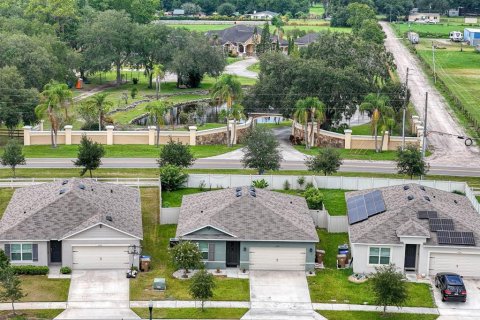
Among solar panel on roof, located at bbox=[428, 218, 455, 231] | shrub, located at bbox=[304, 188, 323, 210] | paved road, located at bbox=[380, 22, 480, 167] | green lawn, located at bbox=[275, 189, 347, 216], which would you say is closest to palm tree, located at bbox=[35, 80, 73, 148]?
green lawn, located at bbox=[275, 189, 347, 216]

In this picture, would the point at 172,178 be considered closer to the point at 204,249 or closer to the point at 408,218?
the point at 204,249

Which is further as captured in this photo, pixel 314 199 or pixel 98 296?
pixel 314 199

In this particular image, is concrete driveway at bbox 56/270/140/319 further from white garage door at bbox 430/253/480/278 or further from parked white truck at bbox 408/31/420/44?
parked white truck at bbox 408/31/420/44

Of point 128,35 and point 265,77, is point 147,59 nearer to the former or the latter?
point 128,35

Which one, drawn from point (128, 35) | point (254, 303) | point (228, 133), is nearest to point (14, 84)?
point (228, 133)

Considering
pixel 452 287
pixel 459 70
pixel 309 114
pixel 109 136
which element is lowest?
pixel 452 287

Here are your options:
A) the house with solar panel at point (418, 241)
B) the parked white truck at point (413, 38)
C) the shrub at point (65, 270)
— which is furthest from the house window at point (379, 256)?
the parked white truck at point (413, 38)

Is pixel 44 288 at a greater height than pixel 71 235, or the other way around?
pixel 71 235

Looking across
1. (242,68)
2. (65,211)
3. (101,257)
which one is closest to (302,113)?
(65,211)
